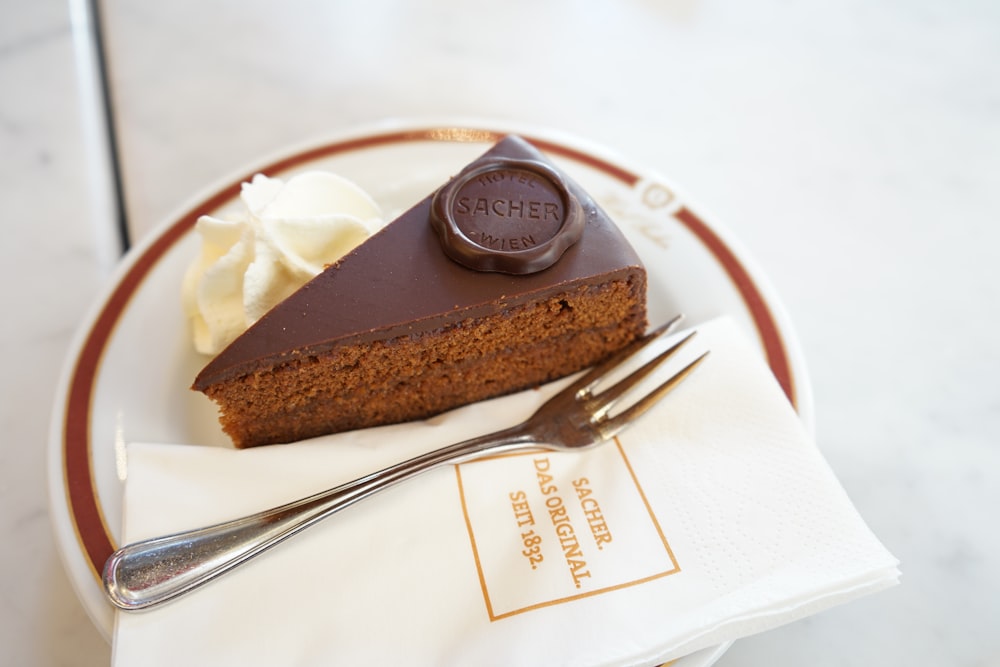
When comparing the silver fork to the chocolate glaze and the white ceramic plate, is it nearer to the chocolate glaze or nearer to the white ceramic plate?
the white ceramic plate

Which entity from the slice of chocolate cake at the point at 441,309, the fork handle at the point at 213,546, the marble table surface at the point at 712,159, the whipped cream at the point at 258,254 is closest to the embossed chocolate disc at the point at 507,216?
the slice of chocolate cake at the point at 441,309

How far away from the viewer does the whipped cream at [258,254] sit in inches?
51.3

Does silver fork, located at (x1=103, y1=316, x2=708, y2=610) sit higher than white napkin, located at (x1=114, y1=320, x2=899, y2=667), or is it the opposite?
silver fork, located at (x1=103, y1=316, x2=708, y2=610)

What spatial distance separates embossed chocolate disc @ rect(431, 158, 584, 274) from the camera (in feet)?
3.93

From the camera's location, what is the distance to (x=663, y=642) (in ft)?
3.03

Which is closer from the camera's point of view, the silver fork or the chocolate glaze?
the silver fork

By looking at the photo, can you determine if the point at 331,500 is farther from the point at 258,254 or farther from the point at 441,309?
the point at 258,254

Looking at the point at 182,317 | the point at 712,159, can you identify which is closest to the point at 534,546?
the point at 182,317

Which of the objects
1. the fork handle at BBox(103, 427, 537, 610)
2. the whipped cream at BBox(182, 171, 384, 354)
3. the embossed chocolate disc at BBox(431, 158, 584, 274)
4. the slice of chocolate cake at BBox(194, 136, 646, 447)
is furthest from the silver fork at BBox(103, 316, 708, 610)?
the whipped cream at BBox(182, 171, 384, 354)

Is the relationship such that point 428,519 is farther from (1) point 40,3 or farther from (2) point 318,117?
(1) point 40,3

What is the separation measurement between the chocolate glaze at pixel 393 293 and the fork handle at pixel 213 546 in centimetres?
24

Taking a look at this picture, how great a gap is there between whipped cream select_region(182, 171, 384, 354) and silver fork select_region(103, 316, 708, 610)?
0.40 m

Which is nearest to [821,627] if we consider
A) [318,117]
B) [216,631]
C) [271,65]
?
[216,631]

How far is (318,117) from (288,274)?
0.75 metres
